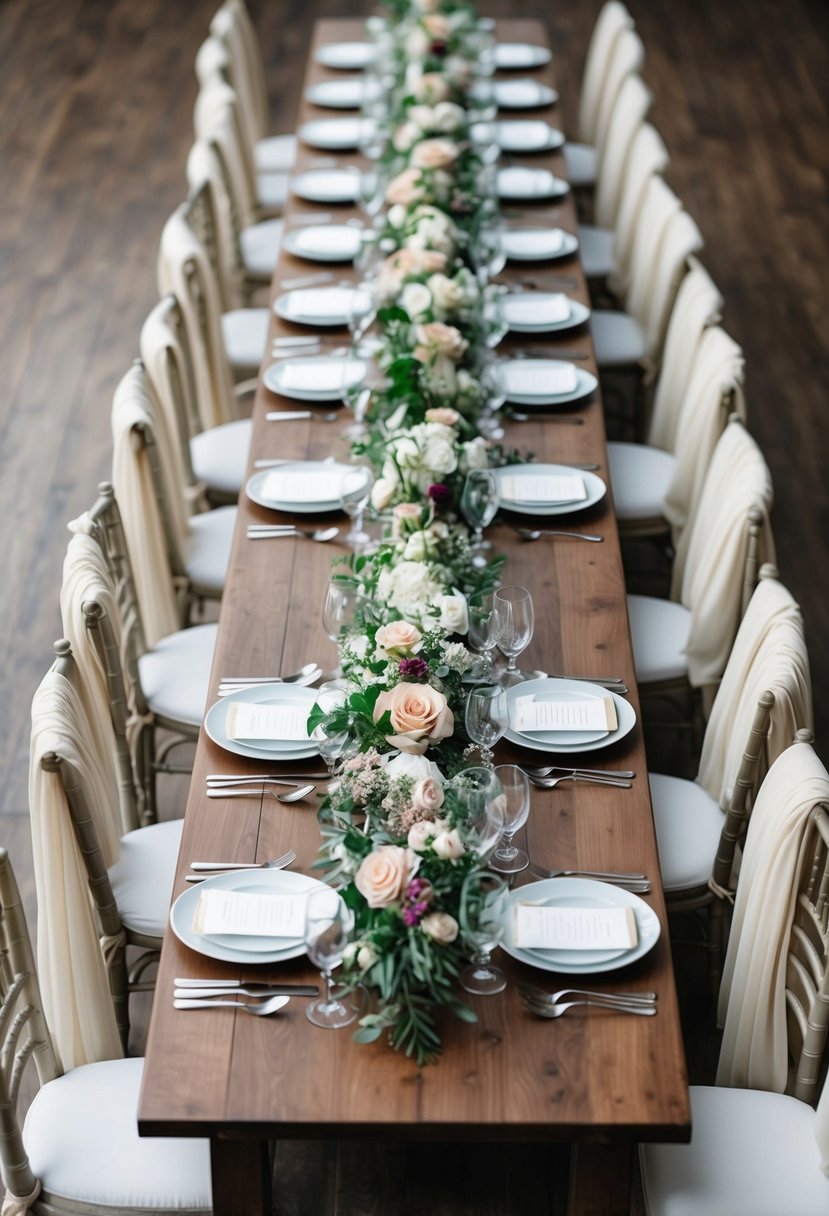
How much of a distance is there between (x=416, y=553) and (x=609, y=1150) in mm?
1180

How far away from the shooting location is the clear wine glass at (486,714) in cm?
258

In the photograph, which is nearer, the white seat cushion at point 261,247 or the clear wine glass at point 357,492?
the clear wine glass at point 357,492

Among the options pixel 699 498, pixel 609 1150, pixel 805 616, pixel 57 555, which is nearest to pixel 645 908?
pixel 609 1150

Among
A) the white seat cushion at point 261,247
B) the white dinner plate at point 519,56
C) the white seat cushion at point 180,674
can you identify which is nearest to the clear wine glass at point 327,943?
the white seat cushion at point 180,674

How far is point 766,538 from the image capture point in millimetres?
3387

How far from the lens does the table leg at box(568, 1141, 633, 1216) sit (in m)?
2.33

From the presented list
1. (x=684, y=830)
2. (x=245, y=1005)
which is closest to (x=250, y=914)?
(x=245, y=1005)

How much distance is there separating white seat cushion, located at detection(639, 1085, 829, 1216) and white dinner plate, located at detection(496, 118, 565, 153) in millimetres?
3724

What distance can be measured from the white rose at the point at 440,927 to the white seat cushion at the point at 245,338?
2.93 m

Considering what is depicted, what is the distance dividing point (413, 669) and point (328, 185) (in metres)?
2.88

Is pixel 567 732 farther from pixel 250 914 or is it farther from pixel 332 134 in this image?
pixel 332 134

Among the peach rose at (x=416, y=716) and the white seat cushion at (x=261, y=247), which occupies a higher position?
the peach rose at (x=416, y=716)

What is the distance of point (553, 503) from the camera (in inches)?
138

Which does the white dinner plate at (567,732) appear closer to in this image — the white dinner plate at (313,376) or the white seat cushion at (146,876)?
the white seat cushion at (146,876)
